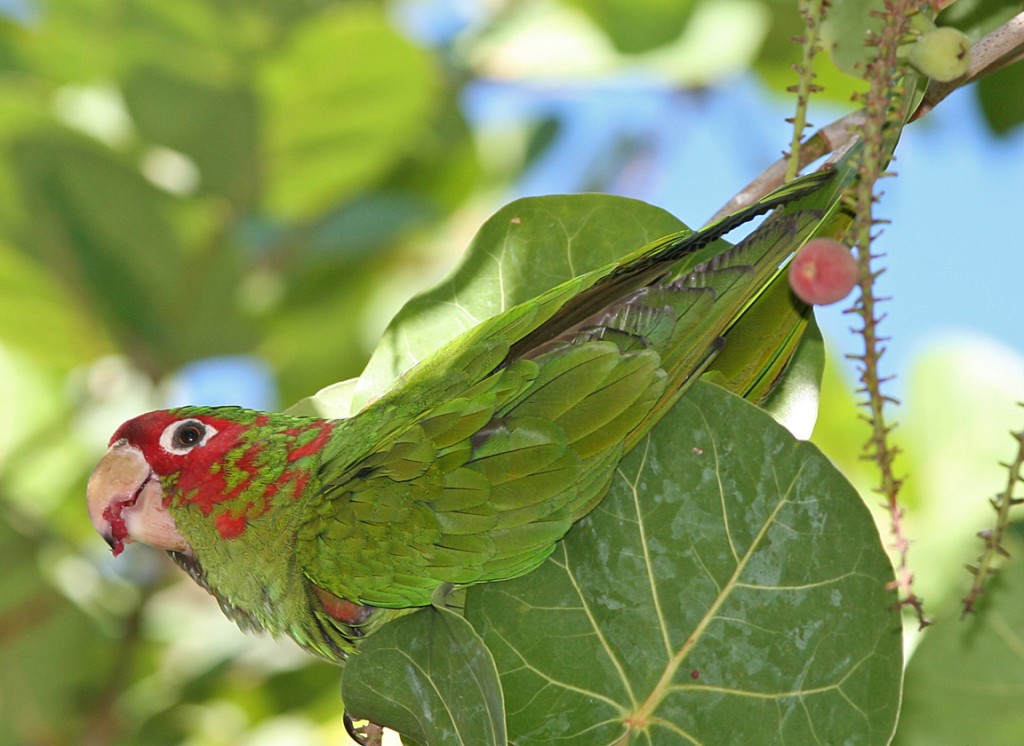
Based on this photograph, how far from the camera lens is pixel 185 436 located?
2.08m

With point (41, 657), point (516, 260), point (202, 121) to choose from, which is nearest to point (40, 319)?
point (202, 121)

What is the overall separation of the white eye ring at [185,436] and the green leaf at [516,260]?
31cm

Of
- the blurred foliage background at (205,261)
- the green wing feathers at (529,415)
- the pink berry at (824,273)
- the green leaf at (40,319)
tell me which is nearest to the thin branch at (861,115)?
the green wing feathers at (529,415)

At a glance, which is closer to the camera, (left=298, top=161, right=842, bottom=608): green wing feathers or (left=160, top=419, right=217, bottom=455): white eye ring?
(left=298, top=161, right=842, bottom=608): green wing feathers

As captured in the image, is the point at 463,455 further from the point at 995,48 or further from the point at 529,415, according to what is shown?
the point at 995,48

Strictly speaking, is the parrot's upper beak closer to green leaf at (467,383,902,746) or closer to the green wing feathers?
the green wing feathers

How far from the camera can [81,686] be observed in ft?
10.9

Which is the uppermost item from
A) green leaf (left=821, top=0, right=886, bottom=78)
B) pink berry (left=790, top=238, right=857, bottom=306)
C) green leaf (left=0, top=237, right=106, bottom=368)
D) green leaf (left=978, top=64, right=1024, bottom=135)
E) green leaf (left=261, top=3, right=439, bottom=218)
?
green leaf (left=261, top=3, right=439, bottom=218)

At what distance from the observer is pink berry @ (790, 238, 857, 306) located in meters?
1.34

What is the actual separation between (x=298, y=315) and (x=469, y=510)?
2178 mm

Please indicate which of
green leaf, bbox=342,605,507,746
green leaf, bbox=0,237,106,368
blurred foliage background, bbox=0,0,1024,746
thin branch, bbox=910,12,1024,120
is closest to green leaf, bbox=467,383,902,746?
green leaf, bbox=342,605,507,746

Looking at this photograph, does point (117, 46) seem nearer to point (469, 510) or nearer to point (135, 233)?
point (135, 233)

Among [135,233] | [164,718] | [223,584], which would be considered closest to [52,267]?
[135,233]

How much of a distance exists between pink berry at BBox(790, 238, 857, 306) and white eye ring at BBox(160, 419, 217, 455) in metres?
1.18
